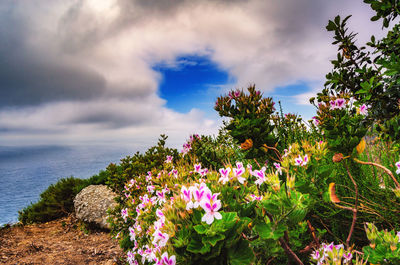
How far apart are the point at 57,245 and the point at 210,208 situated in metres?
6.49

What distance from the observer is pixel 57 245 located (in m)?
6.03

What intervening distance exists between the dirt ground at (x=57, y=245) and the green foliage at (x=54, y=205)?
36cm

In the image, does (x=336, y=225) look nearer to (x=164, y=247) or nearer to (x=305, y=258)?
(x=305, y=258)

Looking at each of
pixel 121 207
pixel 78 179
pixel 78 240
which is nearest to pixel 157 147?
pixel 121 207

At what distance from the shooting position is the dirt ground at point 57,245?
480 cm

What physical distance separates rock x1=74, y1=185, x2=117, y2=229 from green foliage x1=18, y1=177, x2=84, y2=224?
1400 millimetres

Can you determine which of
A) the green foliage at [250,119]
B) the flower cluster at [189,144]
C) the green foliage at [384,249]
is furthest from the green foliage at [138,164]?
the green foliage at [384,249]

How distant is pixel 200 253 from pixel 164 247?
0.24 m

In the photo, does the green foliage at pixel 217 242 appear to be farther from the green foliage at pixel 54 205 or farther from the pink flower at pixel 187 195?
the green foliage at pixel 54 205

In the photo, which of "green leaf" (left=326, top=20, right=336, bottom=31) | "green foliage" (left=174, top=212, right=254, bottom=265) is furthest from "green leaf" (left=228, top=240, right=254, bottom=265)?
"green leaf" (left=326, top=20, right=336, bottom=31)

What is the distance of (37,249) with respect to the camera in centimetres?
562

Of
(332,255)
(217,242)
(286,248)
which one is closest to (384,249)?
(332,255)

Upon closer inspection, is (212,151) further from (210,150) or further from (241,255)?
(241,255)

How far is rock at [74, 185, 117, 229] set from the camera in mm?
6852
